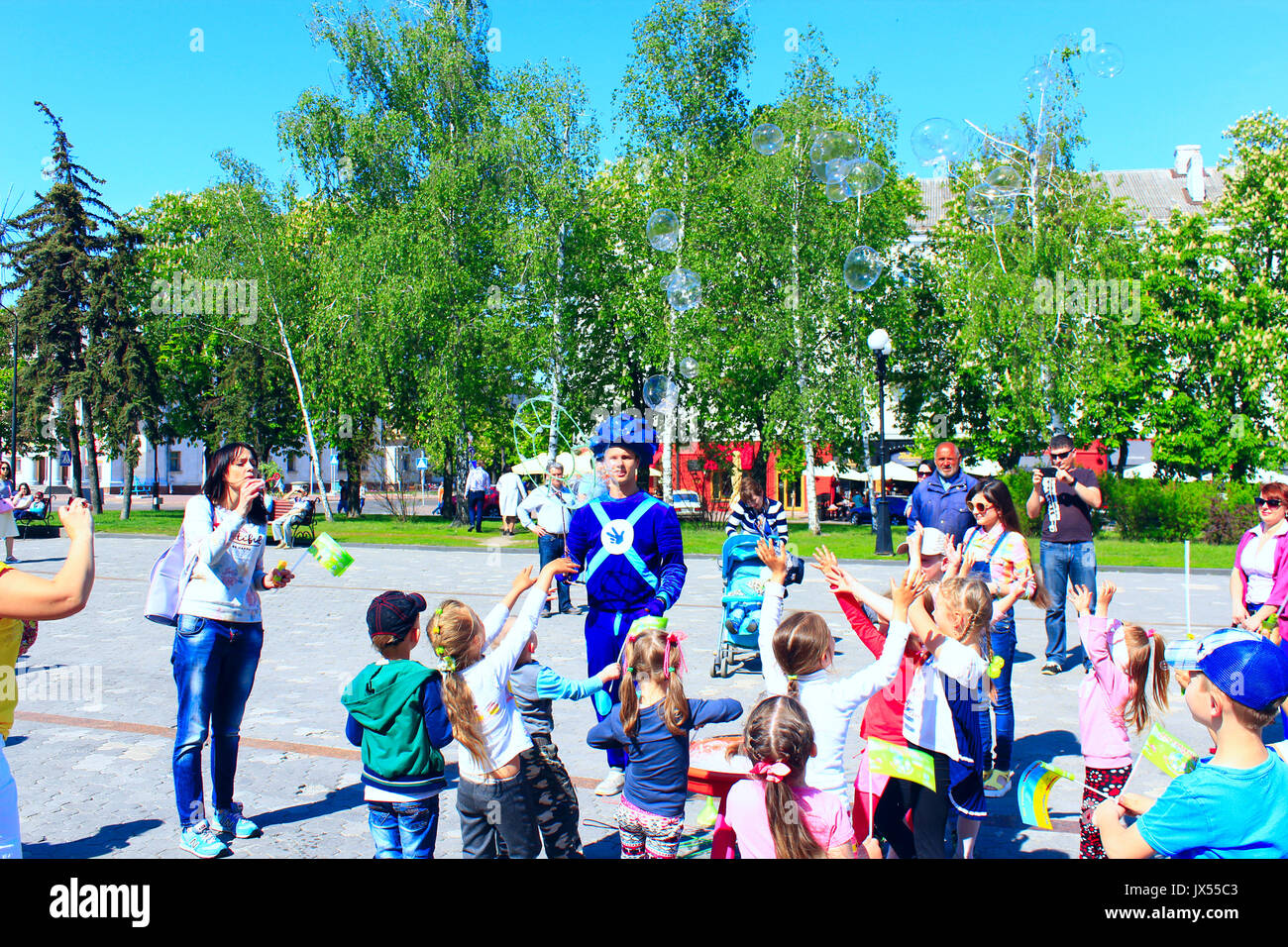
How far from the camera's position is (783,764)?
279 centimetres

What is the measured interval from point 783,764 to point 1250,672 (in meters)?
1.26

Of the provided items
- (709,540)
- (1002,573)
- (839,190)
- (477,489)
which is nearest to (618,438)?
(1002,573)

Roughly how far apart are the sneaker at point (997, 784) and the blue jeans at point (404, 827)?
2.96 meters

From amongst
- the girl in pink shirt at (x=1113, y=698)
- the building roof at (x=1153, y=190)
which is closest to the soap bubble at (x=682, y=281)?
the girl in pink shirt at (x=1113, y=698)

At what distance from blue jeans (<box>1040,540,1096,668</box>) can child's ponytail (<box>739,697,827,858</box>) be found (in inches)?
248

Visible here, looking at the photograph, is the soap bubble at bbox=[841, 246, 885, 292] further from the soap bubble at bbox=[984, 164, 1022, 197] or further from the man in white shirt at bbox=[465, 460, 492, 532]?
the man in white shirt at bbox=[465, 460, 492, 532]

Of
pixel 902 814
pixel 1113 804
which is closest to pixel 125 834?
pixel 902 814

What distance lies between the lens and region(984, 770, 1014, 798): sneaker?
4.82 meters

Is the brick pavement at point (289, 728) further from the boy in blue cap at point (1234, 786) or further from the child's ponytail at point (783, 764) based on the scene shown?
the boy in blue cap at point (1234, 786)

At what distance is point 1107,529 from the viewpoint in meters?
28.9

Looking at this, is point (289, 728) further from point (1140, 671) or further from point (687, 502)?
point (687, 502)
